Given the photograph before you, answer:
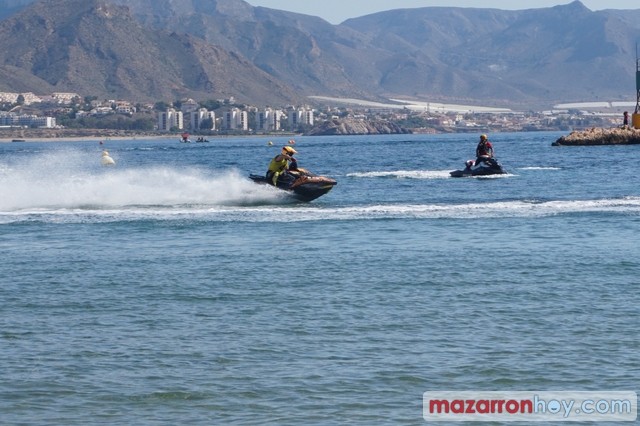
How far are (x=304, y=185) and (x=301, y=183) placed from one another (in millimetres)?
120

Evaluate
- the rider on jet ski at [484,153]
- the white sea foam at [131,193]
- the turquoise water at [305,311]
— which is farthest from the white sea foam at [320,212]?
the rider on jet ski at [484,153]

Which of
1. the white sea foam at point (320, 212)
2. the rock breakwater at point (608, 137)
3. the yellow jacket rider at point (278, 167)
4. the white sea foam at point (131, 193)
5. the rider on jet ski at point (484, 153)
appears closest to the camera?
the white sea foam at point (320, 212)

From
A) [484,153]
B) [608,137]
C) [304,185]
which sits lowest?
[608,137]

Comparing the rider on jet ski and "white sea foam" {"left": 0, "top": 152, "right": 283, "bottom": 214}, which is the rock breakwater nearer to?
the rider on jet ski

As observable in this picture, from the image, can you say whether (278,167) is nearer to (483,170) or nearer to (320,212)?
(320,212)

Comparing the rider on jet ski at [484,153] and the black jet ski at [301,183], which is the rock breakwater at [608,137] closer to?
the rider on jet ski at [484,153]

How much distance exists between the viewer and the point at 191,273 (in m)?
21.8

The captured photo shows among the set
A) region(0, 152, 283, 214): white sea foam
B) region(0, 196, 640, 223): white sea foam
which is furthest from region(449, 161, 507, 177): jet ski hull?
region(0, 152, 283, 214): white sea foam

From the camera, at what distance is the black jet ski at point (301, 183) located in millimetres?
36094

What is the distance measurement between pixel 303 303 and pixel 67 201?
20334 mm

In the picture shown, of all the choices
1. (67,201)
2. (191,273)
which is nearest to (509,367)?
(191,273)

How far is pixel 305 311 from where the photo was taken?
58.3 ft

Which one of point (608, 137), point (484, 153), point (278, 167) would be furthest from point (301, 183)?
point (608, 137)

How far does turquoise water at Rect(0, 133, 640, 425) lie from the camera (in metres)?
13.6
